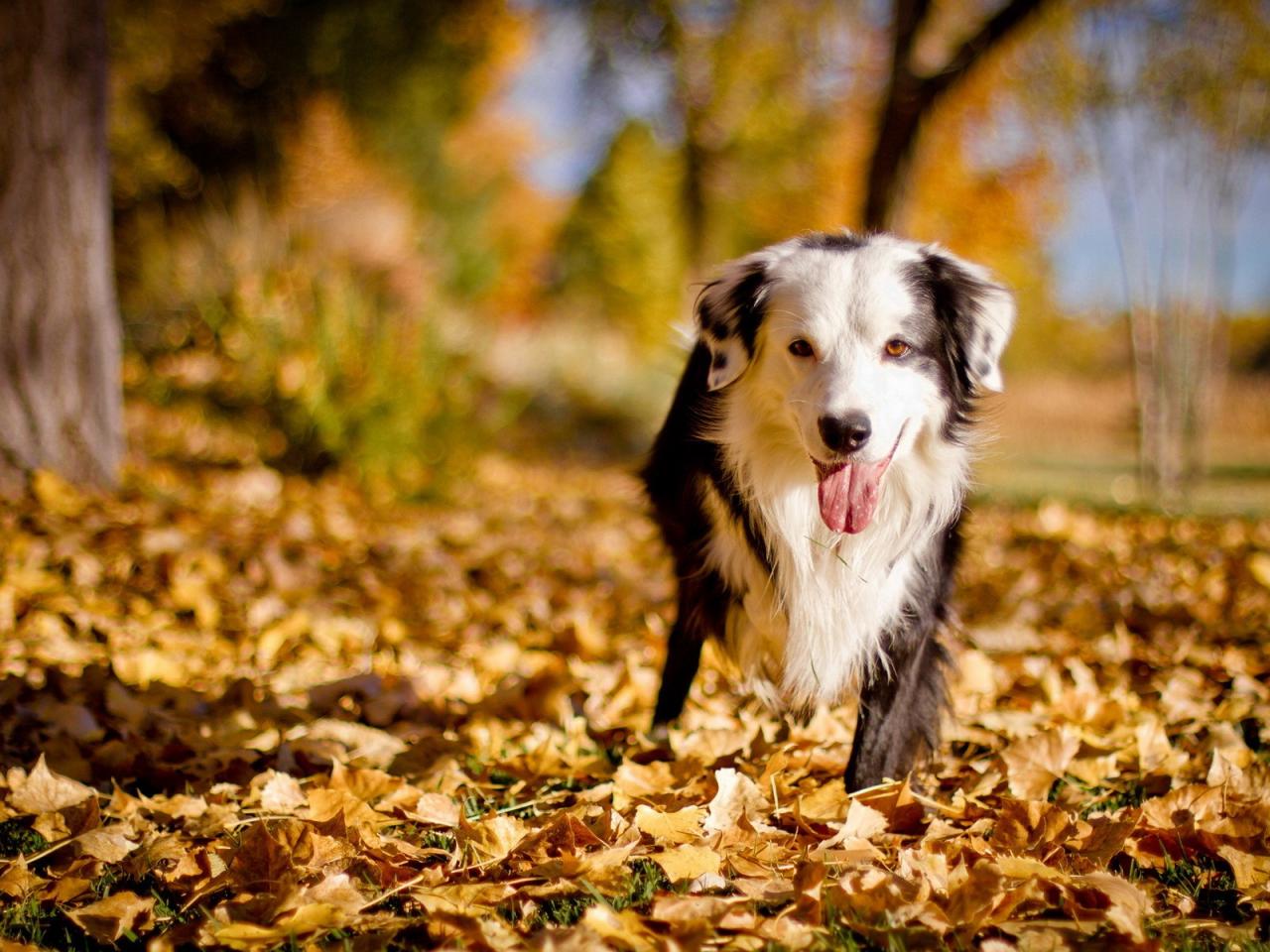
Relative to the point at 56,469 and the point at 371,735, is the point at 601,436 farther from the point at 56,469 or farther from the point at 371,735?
the point at 371,735

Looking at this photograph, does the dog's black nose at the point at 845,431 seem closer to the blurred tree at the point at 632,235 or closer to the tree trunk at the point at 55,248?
the tree trunk at the point at 55,248

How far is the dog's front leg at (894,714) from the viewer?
232 centimetres

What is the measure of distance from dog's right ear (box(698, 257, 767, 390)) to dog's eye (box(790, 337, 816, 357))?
14 cm

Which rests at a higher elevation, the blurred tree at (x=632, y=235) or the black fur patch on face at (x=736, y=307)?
the blurred tree at (x=632, y=235)

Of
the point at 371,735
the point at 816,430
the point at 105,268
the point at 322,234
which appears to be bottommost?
the point at 371,735

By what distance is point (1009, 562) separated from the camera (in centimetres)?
493

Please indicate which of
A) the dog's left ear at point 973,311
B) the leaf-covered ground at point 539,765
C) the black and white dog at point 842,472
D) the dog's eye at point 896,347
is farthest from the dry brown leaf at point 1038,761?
the dog's eye at point 896,347

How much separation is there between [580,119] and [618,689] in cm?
1248

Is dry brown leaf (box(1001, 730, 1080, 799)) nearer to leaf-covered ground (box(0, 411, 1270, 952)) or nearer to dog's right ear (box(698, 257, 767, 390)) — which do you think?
leaf-covered ground (box(0, 411, 1270, 952))

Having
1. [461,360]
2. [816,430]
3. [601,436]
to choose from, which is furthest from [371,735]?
[601,436]

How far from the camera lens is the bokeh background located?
20.8 ft

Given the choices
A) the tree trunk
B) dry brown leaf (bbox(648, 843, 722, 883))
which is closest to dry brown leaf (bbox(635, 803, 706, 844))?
dry brown leaf (bbox(648, 843, 722, 883))

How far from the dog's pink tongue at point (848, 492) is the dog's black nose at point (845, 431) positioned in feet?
0.53

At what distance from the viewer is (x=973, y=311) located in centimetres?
236
